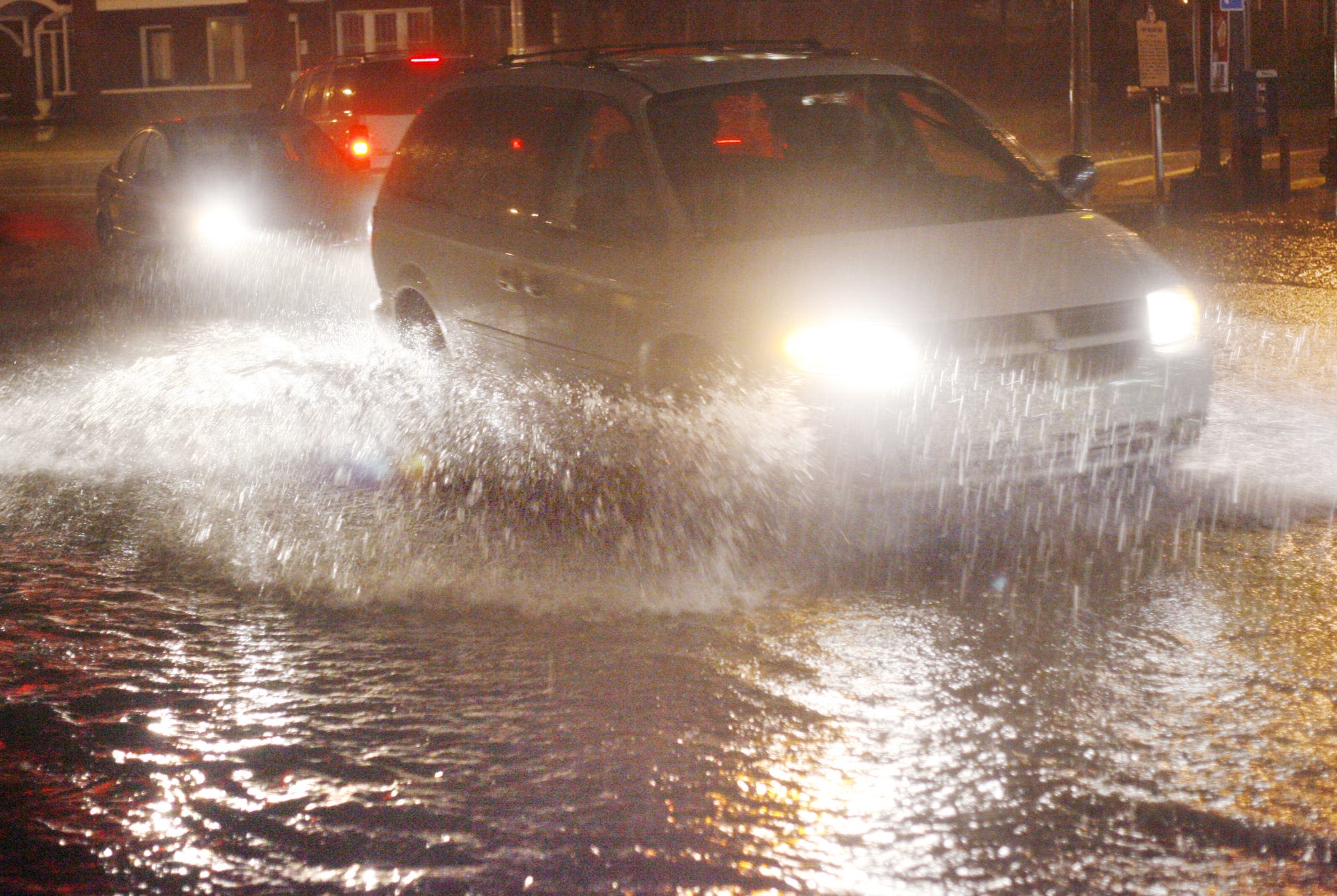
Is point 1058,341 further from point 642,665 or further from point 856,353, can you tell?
point 642,665

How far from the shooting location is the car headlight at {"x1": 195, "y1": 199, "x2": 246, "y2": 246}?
50.0 ft

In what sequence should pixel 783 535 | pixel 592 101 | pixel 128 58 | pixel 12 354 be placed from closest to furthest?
1. pixel 783 535
2. pixel 592 101
3. pixel 12 354
4. pixel 128 58

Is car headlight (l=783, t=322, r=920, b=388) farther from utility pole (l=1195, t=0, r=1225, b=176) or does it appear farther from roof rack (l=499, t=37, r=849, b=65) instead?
utility pole (l=1195, t=0, r=1225, b=176)

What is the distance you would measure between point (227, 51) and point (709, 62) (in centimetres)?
4572

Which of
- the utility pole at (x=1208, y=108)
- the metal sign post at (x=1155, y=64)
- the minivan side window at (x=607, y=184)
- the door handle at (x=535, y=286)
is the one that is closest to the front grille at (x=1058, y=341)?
the minivan side window at (x=607, y=184)

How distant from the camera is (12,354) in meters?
11.4

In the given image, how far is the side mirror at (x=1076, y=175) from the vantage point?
25.3ft

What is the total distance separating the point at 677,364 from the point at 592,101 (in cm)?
143

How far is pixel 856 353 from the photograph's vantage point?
5938 millimetres

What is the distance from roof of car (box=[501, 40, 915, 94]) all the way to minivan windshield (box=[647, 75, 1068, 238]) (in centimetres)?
5

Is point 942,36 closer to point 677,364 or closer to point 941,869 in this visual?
point 677,364

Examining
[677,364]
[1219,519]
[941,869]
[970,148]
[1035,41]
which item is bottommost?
[941,869]

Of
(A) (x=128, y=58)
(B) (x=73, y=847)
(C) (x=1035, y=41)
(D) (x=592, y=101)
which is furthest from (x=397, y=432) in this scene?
(A) (x=128, y=58)

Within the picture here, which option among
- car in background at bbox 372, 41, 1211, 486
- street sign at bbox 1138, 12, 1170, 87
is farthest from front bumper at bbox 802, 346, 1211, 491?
street sign at bbox 1138, 12, 1170, 87
